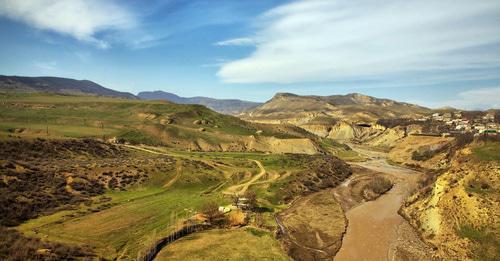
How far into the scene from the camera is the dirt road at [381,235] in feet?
143

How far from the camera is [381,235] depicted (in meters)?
50.4

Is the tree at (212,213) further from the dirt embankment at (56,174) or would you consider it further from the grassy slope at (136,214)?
the dirt embankment at (56,174)

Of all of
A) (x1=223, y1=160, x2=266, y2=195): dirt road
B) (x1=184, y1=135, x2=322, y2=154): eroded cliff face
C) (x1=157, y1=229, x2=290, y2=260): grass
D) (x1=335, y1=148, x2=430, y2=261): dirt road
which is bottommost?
(x1=335, y1=148, x2=430, y2=261): dirt road

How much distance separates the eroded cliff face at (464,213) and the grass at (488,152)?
3.96 ft

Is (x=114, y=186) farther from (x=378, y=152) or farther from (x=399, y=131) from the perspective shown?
(x=399, y=131)

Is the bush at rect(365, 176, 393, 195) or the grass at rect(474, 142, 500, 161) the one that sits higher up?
the grass at rect(474, 142, 500, 161)

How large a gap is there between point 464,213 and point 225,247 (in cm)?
2861

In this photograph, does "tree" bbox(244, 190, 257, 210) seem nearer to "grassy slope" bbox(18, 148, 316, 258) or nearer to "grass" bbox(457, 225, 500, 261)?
"grassy slope" bbox(18, 148, 316, 258)

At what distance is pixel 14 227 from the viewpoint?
40.7 m

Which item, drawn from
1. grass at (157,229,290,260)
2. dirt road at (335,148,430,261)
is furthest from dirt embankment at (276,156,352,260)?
grass at (157,229,290,260)

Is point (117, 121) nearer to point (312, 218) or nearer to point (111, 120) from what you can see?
A: point (111, 120)

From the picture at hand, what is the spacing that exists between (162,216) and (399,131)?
490 ft

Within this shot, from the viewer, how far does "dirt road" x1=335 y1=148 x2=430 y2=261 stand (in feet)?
143

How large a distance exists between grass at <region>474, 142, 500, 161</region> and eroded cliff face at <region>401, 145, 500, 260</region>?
3.96 feet
